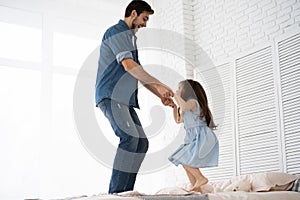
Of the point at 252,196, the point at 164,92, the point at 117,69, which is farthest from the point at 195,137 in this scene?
the point at 252,196

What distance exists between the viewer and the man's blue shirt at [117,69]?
2.94 metres

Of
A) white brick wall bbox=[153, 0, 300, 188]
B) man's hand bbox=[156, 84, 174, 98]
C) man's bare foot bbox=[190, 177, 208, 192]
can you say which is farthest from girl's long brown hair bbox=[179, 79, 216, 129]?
white brick wall bbox=[153, 0, 300, 188]

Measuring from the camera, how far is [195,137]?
11.6ft

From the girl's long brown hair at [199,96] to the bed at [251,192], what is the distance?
0.49 m

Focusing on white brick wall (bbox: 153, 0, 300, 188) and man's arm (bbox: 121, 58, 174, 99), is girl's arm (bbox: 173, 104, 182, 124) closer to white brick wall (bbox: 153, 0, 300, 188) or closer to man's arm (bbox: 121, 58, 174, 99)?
man's arm (bbox: 121, 58, 174, 99)

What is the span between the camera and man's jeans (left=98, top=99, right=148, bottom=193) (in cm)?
276

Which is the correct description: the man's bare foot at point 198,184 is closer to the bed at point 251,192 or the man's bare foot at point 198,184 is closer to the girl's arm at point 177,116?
the bed at point 251,192

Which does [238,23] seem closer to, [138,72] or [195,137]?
[195,137]

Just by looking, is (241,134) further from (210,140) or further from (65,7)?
(65,7)

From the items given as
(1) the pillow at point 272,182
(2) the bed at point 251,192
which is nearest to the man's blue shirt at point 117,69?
(2) the bed at point 251,192

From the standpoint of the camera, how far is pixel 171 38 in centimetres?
531

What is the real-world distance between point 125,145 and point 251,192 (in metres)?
0.80

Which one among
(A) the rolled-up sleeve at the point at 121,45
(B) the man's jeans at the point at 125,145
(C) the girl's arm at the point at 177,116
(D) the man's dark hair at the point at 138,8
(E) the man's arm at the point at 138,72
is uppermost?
(D) the man's dark hair at the point at 138,8

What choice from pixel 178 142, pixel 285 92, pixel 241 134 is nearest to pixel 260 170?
pixel 241 134
